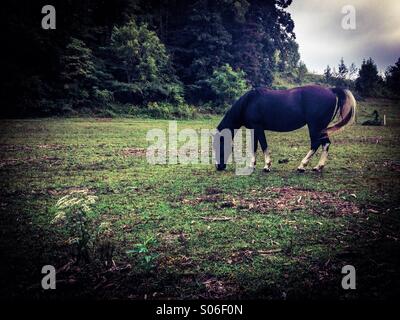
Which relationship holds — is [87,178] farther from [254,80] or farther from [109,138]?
[254,80]

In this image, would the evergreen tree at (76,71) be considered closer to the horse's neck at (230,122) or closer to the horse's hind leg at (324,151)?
the horse's neck at (230,122)

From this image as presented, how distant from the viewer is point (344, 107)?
5.57m

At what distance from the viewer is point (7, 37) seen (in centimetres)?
1756

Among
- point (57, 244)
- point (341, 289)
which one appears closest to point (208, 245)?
point (341, 289)

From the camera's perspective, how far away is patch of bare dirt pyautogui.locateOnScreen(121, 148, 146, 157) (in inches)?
313

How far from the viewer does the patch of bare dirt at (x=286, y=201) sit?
3871mm

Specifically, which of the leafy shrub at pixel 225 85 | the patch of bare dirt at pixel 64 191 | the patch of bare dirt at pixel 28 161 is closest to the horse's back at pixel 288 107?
the patch of bare dirt at pixel 64 191

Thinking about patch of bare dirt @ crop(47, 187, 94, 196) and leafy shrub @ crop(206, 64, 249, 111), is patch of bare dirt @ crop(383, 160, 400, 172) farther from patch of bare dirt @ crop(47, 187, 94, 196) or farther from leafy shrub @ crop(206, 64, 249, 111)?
leafy shrub @ crop(206, 64, 249, 111)

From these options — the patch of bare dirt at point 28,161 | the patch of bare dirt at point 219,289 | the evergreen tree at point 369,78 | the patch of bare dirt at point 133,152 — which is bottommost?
the patch of bare dirt at point 219,289

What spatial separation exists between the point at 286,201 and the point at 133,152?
5.43 m

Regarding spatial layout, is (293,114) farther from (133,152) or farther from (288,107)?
(133,152)

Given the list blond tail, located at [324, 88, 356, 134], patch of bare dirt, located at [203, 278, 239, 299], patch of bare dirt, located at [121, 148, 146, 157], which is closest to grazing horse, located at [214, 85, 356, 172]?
blond tail, located at [324, 88, 356, 134]

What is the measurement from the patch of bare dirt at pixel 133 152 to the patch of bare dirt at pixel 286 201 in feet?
13.2
